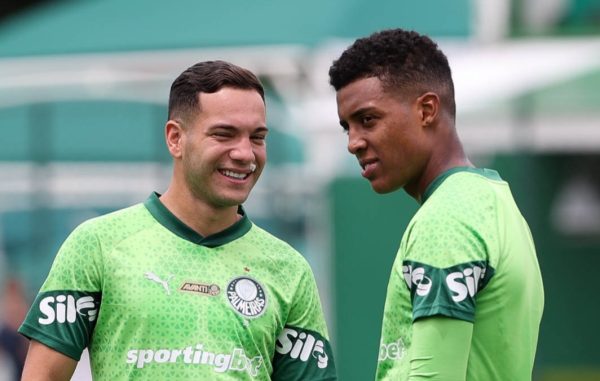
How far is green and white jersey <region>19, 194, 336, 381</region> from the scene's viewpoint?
4.30 metres

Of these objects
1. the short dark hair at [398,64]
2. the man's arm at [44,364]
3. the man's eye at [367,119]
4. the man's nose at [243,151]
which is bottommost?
the man's arm at [44,364]

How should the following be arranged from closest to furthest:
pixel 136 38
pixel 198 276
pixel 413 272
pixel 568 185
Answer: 1. pixel 413 272
2. pixel 198 276
3. pixel 568 185
4. pixel 136 38

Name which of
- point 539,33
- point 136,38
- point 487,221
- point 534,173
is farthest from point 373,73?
point 136,38

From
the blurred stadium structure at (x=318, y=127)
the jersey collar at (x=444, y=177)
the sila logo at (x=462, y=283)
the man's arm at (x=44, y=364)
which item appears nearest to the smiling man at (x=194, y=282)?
the man's arm at (x=44, y=364)

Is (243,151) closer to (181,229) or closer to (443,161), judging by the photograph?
(181,229)

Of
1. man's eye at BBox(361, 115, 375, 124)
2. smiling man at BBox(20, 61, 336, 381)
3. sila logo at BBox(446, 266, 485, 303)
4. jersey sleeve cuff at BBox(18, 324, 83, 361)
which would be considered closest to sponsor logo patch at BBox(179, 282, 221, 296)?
smiling man at BBox(20, 61, 336, 381)

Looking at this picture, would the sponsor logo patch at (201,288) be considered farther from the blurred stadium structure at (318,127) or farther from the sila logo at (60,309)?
the blurred stadium structure at (318,127)

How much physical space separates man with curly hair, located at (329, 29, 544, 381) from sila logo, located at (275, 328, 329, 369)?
0.30 meters

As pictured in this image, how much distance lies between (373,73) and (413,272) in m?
0.63

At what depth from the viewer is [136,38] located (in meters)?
19.1

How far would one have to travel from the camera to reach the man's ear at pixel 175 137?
4512 mm

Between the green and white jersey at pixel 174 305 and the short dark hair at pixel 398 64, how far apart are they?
64 centimetres

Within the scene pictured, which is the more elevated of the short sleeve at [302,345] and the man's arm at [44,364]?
the short sleeve at [302,345]

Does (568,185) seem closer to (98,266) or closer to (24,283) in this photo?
(24,283)
